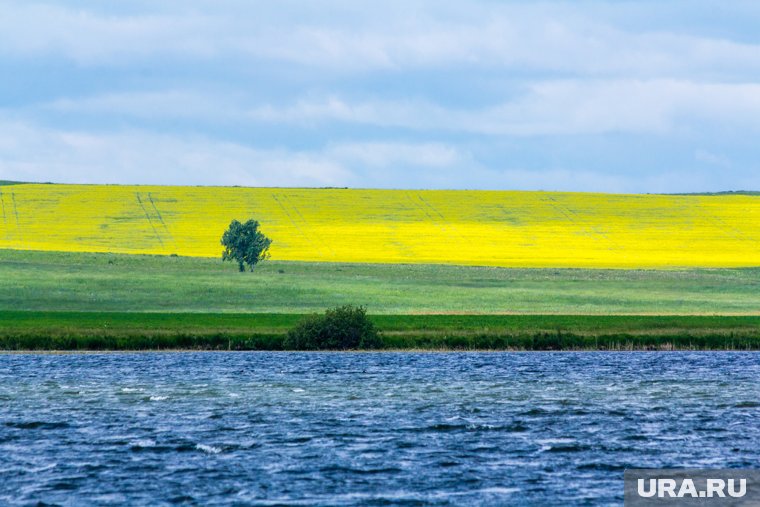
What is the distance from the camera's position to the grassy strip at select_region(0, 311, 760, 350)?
6266cm

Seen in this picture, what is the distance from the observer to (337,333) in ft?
211

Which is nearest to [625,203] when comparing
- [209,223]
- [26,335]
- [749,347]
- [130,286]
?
[209,223]

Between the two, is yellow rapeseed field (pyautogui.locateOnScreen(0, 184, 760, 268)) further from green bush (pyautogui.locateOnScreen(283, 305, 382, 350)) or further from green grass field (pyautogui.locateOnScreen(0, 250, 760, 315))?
green bush (pyautogui.locateOnScreen(283, 305, 382, 350))

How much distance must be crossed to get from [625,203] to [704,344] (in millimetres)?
92603

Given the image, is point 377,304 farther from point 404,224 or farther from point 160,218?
point 160,218

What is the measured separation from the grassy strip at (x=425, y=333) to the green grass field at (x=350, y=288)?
1069 cm

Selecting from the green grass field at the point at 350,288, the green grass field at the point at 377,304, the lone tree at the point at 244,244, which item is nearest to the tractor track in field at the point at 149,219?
the lone tree at the point at 244,244

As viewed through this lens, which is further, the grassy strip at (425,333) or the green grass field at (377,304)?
the green grass field at (377,304)

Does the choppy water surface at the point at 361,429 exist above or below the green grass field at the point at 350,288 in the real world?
below

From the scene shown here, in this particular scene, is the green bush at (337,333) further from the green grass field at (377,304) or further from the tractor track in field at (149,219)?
the tractor track in field at (149,219)

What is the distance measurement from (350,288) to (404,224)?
45.5m

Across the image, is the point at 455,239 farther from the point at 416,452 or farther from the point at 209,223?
the point at 416,452

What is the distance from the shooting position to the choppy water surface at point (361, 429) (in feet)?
88.3

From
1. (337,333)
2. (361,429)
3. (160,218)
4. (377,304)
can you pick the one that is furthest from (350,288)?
(361,429)
